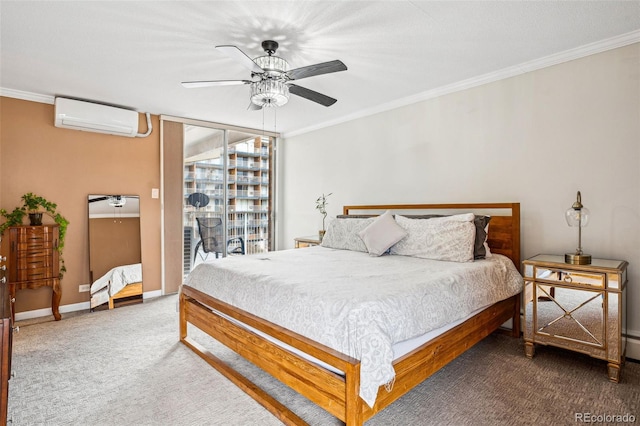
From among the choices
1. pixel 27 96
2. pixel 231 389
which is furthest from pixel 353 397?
pixel 27 96

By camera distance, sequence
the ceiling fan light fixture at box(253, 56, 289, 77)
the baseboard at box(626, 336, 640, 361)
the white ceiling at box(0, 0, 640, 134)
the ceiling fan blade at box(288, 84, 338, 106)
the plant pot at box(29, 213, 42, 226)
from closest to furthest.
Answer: the white ceiling at box(0, 0, 640, 134), the ceiling fan light fixture at box(253, 56, 289, 77), the baseboard at box(626, 336, 640, 361), the ceiling fan blade at box(288, 84, 338, 106), the plant pot at box(29, 213, 42, 226)

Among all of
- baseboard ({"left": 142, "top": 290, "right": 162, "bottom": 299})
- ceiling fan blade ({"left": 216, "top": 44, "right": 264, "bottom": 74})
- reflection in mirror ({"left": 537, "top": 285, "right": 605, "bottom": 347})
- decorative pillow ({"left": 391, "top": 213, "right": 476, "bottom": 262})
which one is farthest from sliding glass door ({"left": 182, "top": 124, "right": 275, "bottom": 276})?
reflection in mirror ({"left": 537, "top": 285, "right": 605, "bottom": 347})

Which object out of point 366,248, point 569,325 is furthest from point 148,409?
point 569,325

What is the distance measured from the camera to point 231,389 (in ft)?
7.48

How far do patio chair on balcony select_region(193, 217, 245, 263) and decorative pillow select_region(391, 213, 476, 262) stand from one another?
312 cm

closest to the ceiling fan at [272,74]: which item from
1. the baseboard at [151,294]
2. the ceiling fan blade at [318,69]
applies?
the ceiling fan blade at [318,69]

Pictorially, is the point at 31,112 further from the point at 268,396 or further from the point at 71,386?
the point at 268,396

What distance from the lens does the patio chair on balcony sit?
5.20m

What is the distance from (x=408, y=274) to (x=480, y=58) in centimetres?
209

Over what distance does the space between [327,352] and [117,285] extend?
12.2ft

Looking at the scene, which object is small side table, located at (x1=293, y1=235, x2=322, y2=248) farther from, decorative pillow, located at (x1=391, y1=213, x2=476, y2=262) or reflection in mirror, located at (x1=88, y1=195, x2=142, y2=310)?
reflection in mirror, located at (x1=88, y1=195, x2=142, y2=310)

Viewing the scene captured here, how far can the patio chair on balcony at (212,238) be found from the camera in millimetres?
5196

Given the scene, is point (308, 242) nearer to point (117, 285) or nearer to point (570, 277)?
point (117, 285)

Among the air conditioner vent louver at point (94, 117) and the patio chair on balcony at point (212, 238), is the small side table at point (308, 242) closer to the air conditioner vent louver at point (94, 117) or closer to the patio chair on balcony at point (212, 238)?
the patio chair on balcony at point (212, 238)
